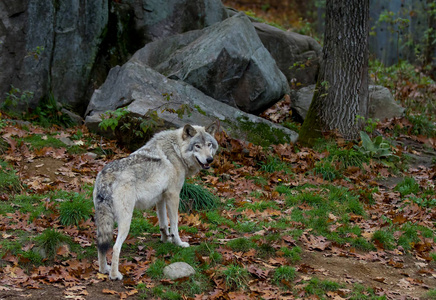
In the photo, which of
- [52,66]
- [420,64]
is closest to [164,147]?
[52,66]

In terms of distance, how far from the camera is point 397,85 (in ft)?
56.3

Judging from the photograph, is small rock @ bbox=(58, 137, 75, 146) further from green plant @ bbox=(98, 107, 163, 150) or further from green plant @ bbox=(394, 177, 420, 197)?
green plant @ bbox=(394, 177, 420, 197)

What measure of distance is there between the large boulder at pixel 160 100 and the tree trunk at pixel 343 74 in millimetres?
963

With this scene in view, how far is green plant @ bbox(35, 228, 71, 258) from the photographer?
6.76 metres

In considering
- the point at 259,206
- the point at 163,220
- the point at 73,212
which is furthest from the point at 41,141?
the point at 259,206

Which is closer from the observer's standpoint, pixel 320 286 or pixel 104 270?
pixel 104 270

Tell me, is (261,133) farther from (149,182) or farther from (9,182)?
(9,182)

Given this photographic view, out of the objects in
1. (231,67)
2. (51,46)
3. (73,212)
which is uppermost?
(51,46)

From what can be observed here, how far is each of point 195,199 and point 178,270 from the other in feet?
8.24

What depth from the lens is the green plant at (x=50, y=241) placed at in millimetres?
6762

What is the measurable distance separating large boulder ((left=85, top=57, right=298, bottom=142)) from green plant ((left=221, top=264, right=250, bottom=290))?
17.1 feet

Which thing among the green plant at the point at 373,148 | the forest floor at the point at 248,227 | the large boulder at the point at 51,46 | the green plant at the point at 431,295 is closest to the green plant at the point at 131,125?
the forest floor at the point at 248,227

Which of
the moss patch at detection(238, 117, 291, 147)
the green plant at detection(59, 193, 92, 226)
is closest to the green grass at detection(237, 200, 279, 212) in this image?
the moss patch at detection(238, 117, 291, 147)

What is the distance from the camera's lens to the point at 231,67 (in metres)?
12.8
